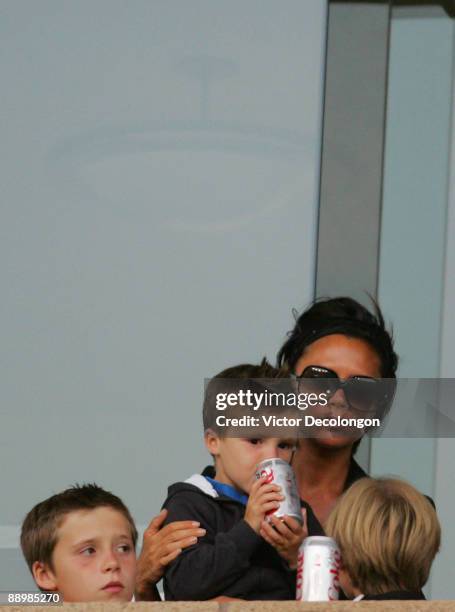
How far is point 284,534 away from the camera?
3695mm

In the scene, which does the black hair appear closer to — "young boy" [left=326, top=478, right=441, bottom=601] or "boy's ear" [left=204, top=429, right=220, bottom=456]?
"boy's ear" [left=204, top=429, right=220, bottom=456]

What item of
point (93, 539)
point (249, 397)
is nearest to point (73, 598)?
point (93, 539)

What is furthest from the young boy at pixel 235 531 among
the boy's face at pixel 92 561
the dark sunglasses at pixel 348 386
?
the dark sunglasses at pixel 348 386

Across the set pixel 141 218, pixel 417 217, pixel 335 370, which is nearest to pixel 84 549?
pixel 335 370

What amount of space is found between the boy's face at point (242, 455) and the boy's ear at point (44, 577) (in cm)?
44

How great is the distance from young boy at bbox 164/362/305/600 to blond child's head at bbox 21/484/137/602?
0.11m

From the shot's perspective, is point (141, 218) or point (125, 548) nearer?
point (125, 548)

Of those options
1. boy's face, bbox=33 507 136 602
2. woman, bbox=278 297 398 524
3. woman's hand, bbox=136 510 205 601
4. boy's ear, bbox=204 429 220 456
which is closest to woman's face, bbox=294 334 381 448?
woman, bbox=278 297 398 524

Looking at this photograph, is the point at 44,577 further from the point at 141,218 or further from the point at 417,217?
the point at 417,217

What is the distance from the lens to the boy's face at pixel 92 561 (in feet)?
12.2

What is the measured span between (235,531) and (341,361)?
62cm

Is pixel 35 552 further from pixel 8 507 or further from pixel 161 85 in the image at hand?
pixel 161 85

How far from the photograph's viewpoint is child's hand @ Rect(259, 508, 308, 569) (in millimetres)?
3689

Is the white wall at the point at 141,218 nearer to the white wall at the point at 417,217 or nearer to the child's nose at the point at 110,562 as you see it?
the white wall at the point at 417,217
